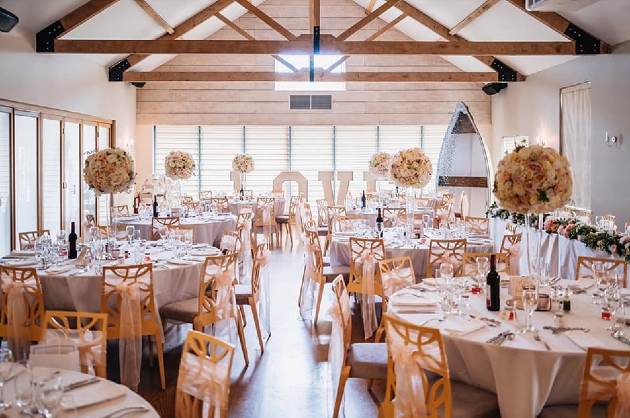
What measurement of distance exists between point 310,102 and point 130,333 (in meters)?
12.4

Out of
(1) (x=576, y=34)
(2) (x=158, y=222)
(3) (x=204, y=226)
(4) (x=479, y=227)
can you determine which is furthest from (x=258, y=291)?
(1) (x=576, y=34)

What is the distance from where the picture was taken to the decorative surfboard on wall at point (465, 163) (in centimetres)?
1389

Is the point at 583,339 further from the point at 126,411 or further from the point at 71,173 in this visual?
the point at 71,173

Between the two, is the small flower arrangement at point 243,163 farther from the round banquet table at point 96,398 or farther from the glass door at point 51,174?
the round banquet table at point 96,398

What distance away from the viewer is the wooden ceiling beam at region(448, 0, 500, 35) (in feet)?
35.3

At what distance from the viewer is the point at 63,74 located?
11.3 meters

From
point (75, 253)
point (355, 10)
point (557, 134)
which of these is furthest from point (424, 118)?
point (75, 253)

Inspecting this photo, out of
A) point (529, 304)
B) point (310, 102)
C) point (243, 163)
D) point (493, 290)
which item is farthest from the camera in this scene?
point (310, 102)

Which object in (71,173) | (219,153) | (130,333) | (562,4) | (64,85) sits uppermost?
(64,85)

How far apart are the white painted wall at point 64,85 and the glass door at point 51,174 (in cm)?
43

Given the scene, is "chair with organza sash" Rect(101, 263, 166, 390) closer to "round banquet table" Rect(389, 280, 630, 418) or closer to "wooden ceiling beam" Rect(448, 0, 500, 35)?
"round banquet table" Rect(389, 280, 630, 418)

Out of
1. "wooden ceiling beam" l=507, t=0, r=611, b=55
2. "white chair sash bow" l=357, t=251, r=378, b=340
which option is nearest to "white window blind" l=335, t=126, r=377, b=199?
"wooden ceiling beam" l=507, t=0, r=611, b=55

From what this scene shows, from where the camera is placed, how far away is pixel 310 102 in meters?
16.4

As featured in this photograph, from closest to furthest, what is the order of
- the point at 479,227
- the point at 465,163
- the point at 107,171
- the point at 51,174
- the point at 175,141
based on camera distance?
the point at 107,171, the point at 479,227, the point at 51,174, the point at 465,163, the point at 175,141
